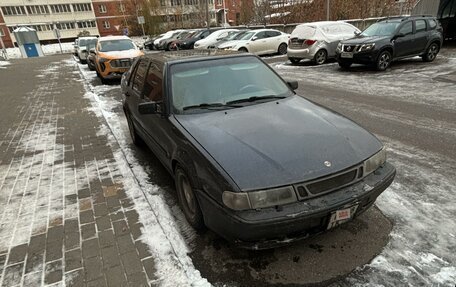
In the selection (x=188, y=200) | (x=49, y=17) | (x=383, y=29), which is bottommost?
(x=188, y=200)

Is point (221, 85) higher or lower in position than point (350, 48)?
higher

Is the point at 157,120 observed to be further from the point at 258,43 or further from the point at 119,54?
the point at 258,43

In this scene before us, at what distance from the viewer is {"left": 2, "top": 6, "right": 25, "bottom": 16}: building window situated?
5488 centimetres

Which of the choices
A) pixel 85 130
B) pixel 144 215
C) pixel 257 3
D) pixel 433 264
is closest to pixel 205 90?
pixel 144 215

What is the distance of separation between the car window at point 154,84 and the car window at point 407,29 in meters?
10.5

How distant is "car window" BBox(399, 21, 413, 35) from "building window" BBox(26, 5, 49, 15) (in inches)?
2564

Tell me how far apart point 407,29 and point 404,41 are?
1.73 ft

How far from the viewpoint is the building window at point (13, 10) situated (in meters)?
54.9

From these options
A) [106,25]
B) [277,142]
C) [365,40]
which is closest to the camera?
[277,142]

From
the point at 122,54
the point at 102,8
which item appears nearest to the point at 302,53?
the point at 122,54

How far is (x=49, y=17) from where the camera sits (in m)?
57.3

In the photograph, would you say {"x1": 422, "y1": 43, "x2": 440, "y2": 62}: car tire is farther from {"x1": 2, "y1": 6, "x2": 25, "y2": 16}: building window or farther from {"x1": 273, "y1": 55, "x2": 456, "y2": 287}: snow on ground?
{"x1": 2, "y1": 6, "x2": 25, "y2": 16}: building window

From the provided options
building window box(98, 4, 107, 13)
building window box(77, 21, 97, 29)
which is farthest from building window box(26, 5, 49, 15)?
building window box(98, 4, 107, 13)

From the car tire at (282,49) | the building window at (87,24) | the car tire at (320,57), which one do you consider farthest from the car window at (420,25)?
the building window at (87,24)
